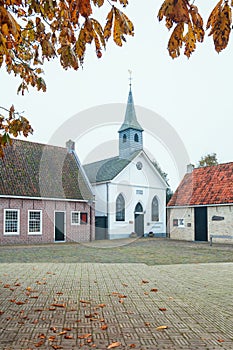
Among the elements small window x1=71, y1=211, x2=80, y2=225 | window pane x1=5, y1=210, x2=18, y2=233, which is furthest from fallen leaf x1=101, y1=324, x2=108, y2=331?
small window x1=71, y1=211, x2=80, y2=225

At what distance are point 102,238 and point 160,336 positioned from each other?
76.3 feet

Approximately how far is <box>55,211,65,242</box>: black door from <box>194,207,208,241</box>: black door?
31.8 feet

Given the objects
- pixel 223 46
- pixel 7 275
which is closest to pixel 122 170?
pixel 7 275

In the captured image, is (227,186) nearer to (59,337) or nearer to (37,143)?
(37,143)

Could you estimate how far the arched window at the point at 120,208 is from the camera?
2822cm

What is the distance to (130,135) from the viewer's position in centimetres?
3122

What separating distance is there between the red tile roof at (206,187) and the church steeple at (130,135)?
215 inches

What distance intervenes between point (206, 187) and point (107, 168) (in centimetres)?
891

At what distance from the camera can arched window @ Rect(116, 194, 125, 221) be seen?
92.6 ft

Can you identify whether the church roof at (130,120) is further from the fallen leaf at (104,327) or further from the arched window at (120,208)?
the fallen leaf at (104,327)

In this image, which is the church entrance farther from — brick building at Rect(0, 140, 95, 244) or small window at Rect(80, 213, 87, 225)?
small window at Rect(80, 213, 87, 225)

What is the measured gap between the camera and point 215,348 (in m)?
3.65

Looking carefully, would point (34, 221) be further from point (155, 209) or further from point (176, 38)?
point (176, 38)

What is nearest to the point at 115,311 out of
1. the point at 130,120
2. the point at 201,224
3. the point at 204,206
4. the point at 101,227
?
the point at 204,206
